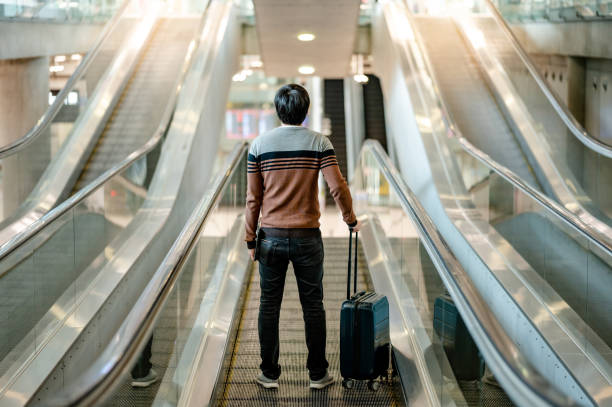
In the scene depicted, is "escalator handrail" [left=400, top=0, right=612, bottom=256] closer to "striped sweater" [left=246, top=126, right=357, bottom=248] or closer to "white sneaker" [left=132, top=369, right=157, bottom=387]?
"striped sweater" [left=246, top=126, right=357, bottom=248]

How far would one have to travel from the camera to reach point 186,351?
386cm

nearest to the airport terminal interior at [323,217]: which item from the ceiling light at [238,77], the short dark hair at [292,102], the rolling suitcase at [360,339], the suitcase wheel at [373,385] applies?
the suitcase wheel at [373,385]

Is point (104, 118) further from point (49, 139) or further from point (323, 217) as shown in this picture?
point (323, 217)

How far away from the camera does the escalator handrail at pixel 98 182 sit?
4.00 meters

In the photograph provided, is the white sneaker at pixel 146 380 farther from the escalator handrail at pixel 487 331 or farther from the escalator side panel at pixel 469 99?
the escalator side panel at pixel 469 99

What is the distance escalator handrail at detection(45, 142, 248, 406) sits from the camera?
207 centimetres

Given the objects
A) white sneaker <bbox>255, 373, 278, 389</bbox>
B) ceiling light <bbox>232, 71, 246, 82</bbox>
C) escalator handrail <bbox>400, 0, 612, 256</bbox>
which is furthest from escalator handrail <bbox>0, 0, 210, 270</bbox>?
escalator handrail <bbox>400, 0, 612, 256</bbox>

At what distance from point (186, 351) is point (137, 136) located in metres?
6.50

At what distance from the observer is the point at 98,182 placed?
19.4 ft

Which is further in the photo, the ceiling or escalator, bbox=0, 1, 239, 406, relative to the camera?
the ceiling

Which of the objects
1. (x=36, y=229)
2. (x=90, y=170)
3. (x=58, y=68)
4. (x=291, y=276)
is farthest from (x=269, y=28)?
(x=36, y=229)

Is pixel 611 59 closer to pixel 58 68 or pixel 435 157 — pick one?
pixel 435 157

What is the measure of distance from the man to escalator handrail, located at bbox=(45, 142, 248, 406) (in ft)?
1.45

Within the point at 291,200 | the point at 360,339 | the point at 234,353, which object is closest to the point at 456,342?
the point at 360,339
